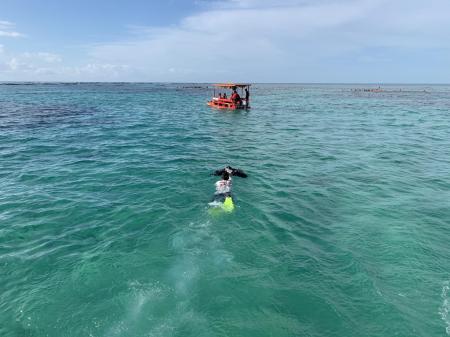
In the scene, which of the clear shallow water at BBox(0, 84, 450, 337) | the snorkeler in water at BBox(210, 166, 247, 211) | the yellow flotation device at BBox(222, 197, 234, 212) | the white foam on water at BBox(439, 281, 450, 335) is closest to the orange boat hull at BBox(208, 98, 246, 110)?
the clear shallow water at BBox(0, 84, 450, 337)

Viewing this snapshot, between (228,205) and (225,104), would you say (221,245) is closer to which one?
(228,205)

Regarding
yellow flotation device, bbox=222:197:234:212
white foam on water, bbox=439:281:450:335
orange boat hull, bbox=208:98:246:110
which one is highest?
orange boat hull, bbox=208:98:246:110

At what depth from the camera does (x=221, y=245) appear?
11.1 meters

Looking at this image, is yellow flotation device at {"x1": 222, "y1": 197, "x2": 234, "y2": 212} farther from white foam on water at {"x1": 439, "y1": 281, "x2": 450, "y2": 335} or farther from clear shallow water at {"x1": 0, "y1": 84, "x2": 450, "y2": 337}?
white foam on water at {"x1": 439, "y1": 281, "x2": 450, "y2": 335}

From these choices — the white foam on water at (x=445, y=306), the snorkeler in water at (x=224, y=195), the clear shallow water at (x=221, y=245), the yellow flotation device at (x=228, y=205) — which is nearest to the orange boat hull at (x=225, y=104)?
the clear shallow water at (x=221, y=245)

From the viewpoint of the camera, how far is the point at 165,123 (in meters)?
38.3

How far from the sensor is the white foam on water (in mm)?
7836

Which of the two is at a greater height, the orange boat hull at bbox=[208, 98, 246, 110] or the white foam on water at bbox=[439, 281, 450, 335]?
the orange boat hull at bbox=[208, 98, 246, 110]

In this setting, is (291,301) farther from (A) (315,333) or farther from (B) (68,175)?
(B) (68,175)

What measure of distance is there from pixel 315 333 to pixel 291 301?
43.7 inches

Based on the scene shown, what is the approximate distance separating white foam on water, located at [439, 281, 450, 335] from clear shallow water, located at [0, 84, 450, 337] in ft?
0.16

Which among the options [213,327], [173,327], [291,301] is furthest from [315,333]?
[173,327]

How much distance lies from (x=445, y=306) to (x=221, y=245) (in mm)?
6469

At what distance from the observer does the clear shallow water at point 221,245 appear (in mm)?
7996
